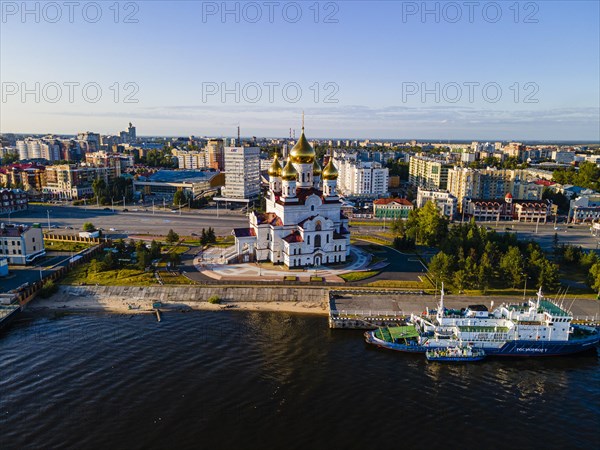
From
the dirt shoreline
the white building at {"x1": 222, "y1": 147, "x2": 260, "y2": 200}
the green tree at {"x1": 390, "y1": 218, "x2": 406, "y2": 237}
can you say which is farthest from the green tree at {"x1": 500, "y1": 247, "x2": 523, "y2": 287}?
the white building at {"x1": 222, "y1": 147, "x2": 260, "y2": 200}

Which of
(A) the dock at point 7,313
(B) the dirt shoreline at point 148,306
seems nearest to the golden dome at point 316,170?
(B) the dirt shoreline at point 148,306

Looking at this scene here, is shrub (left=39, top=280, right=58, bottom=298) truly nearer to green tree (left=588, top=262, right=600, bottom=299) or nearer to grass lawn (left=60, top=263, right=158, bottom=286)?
grass lawn (left=60, top=263, right=158, bottom=286)

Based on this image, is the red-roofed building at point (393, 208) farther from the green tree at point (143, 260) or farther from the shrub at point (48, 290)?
the shrub at point (48, 290)

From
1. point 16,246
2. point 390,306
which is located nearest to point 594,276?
point 390,306

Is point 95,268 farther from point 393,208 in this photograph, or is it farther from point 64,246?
point 393,208

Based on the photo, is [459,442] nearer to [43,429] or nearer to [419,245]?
[43,429]

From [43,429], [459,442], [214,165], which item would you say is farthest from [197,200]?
[459,442]
